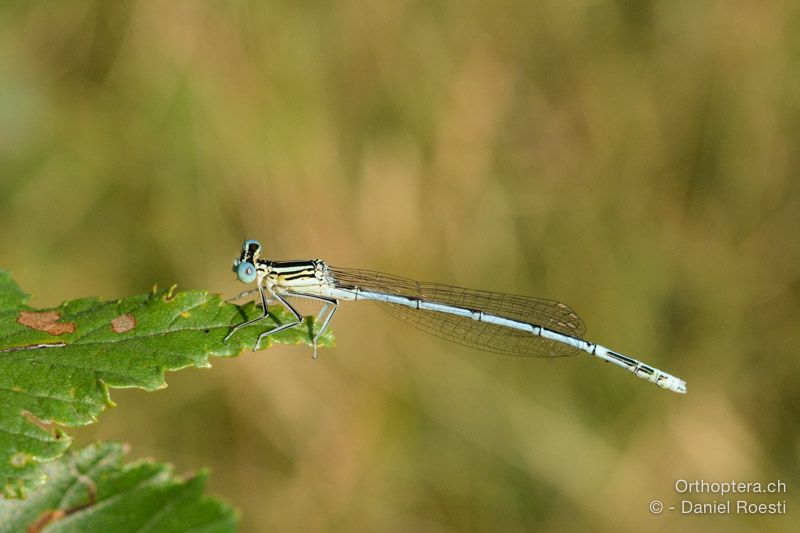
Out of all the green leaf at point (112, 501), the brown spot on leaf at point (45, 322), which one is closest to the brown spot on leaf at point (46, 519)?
the green leaf at point (112, 501)

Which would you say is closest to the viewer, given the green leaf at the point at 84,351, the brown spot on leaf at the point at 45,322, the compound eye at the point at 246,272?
the green leaf at the point at 84,351

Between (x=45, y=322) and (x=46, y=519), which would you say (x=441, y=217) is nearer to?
(x=45, y=322)

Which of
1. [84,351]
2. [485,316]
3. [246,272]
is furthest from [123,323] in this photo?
[485,316]

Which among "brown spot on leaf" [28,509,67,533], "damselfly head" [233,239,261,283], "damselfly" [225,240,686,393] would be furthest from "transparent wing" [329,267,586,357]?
"brown spot on leaf" [28,509,67,533]

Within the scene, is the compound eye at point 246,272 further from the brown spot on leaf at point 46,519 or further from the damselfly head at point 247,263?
the brown spot on leaf at point 46,519

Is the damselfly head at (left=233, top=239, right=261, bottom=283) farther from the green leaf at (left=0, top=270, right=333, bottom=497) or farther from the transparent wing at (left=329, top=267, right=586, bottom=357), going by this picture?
the green leaf at (left=0, top=270, right=333, bottom=497)

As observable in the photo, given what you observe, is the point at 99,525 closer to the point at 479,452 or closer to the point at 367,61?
the point at 479,452

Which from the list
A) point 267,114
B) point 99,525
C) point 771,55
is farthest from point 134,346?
point 771,55
